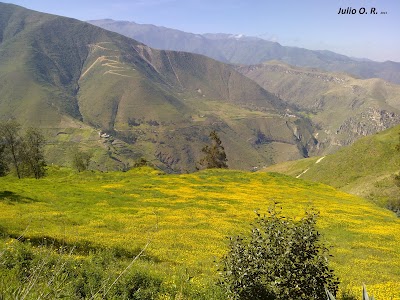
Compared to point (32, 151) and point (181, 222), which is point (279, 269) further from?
point (32, 151)

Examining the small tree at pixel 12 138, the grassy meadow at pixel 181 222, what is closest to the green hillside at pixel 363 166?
the grassy meadow at pixel 181 222

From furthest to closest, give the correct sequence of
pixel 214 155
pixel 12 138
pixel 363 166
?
1. pixel 363 166
2. pixel 214 155
3. pixel 12 138

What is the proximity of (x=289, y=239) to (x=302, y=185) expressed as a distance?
56.2 m

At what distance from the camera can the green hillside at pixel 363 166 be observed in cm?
8506

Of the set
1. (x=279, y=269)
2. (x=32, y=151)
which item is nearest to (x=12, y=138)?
(x=32, y=151)

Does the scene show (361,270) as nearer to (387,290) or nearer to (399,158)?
(387,290)

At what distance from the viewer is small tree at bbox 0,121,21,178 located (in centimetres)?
7819

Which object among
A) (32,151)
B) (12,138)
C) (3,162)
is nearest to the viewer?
(12,138)

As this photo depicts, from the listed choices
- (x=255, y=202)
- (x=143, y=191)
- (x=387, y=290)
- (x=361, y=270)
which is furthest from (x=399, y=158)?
(x=387, y=290)

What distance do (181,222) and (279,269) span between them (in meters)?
22.7

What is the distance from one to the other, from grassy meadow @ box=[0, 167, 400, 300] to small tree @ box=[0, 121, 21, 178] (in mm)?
30935

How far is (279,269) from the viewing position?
1119cm

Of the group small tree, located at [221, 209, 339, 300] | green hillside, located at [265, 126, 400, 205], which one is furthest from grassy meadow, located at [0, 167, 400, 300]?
Answer: green hillside, located at [265, 126, 400, 205]

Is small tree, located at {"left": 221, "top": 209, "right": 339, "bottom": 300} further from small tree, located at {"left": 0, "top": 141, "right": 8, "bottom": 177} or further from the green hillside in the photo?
small tree, located at {"left": 0, "top": 141, "right": 8, "bottom": 177}
